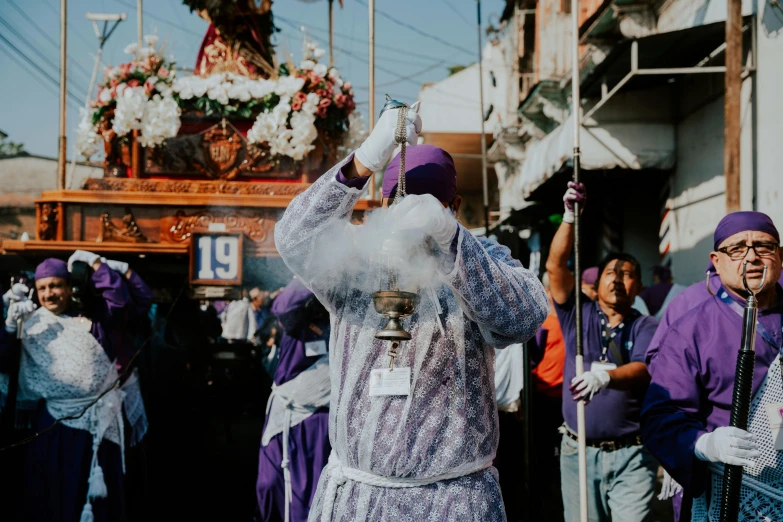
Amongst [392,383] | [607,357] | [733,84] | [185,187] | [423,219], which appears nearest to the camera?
[423,219]

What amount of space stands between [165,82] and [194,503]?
135 inches

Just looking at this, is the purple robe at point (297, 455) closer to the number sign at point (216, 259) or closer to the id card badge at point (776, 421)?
the number sign at point (216, 259)

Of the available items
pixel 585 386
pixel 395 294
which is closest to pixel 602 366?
pixel 585 386

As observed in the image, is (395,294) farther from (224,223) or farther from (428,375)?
(224,223)

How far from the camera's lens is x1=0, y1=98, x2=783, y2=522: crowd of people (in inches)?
88.4

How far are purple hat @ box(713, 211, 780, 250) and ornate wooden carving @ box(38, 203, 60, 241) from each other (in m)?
4.01

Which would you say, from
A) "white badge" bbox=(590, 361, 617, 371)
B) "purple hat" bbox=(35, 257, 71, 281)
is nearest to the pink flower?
"purple hat" bbox=(35, 257, 71, 281)

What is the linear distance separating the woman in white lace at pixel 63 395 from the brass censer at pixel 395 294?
12.3 ft

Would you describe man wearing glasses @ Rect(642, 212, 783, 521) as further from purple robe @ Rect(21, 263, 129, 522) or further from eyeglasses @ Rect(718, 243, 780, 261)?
purple robe @ Rect(21, 263, 129, 522)

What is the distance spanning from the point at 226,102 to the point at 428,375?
147 inches

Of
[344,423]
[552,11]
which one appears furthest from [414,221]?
[552,11]

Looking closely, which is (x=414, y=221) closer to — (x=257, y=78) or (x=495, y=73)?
(x=257, y=78)

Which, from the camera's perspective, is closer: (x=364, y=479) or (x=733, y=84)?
(x=364, y=479)

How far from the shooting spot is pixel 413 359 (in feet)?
7.59
